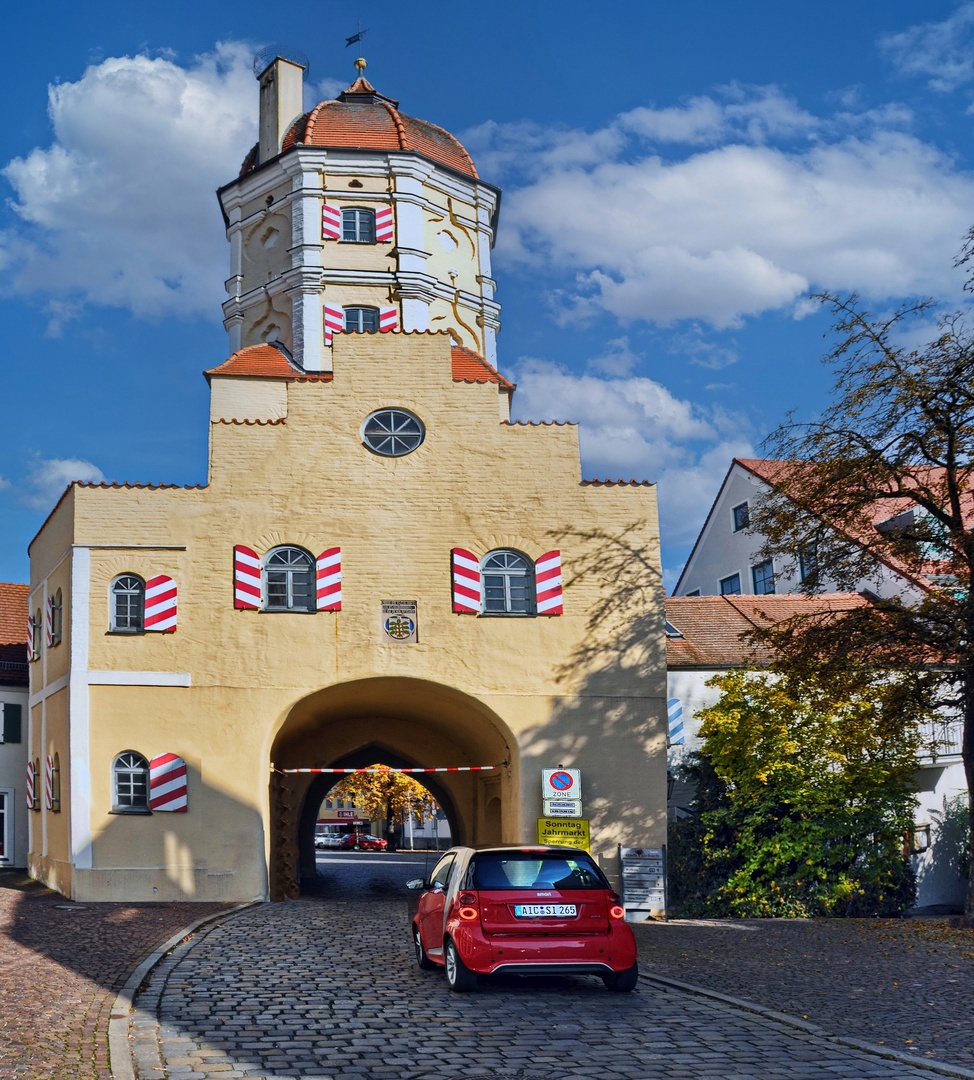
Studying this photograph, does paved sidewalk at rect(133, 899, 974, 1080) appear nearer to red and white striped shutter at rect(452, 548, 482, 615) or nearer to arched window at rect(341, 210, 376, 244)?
red and white striped shutter at rect(452, 548, 482, 615)

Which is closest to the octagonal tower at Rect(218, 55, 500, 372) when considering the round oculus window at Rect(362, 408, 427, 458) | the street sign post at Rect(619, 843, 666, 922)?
the round oculus window at Rect(362, 408, 427, 458)

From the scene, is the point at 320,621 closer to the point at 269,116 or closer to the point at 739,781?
the point at 739,781

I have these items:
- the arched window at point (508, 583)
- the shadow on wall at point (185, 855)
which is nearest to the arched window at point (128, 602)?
the shadow on wall at point (185, 855)

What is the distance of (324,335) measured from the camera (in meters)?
29.5

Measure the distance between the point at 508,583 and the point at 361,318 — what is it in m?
10.4

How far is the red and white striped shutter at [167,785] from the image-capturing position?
20812 mm

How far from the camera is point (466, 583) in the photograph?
22016 mm

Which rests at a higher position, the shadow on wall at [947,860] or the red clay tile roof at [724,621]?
the red clay tile roof at [724,621]

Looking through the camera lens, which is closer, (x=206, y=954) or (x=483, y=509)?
(x=206, y=954)

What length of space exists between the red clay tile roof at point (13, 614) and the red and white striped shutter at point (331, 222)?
11513 mm

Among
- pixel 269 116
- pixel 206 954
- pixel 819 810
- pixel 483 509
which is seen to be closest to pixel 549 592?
pixel 483 509

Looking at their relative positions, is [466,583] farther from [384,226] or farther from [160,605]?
[384,226]

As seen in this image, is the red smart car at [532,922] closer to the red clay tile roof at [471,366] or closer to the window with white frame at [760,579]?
the red clay tile roof at [471,366]

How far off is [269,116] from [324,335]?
23.9ft
